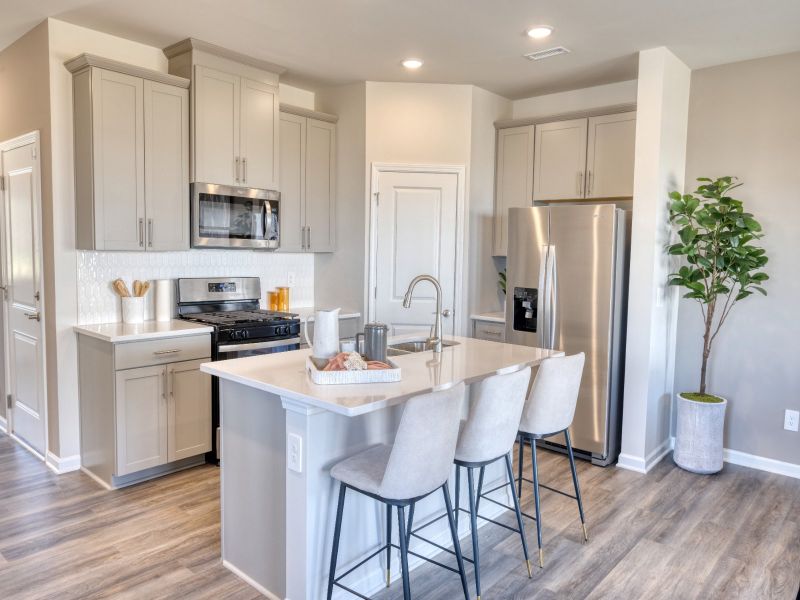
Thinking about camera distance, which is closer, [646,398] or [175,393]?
[175,393]

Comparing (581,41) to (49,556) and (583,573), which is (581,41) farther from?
(49,556)

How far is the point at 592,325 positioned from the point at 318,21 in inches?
99.7

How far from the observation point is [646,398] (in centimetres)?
388

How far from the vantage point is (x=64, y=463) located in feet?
12.0

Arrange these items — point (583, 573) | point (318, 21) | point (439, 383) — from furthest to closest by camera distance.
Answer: point (318, 21)
point (583, 573)
point (439, 383)

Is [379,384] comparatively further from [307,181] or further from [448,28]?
[307,181]

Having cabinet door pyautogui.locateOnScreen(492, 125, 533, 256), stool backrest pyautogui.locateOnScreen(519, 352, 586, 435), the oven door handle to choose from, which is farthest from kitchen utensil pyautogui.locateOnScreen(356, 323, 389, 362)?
cabinet door pyautogui.locateOnScreen(492, 125, 533, 256)

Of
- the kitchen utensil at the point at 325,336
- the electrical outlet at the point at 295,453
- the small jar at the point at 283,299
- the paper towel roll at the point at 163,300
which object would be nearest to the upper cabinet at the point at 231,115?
the paper towel roll at the point at 163,300

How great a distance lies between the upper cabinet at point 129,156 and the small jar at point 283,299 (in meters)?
1.05

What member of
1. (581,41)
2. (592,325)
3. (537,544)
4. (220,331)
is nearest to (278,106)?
(220,331)

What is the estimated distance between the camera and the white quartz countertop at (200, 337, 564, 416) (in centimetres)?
201

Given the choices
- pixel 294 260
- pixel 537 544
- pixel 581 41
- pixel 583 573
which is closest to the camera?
pixel 583 573

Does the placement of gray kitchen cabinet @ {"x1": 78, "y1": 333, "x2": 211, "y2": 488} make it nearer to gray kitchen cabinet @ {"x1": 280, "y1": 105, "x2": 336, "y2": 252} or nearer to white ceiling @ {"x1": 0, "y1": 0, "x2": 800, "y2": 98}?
gray kitchen cabinet @ {"x1": 280, "y1": 105, "x2": 336, "y2": 252}

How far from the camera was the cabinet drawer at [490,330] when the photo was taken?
4617 millimetres
